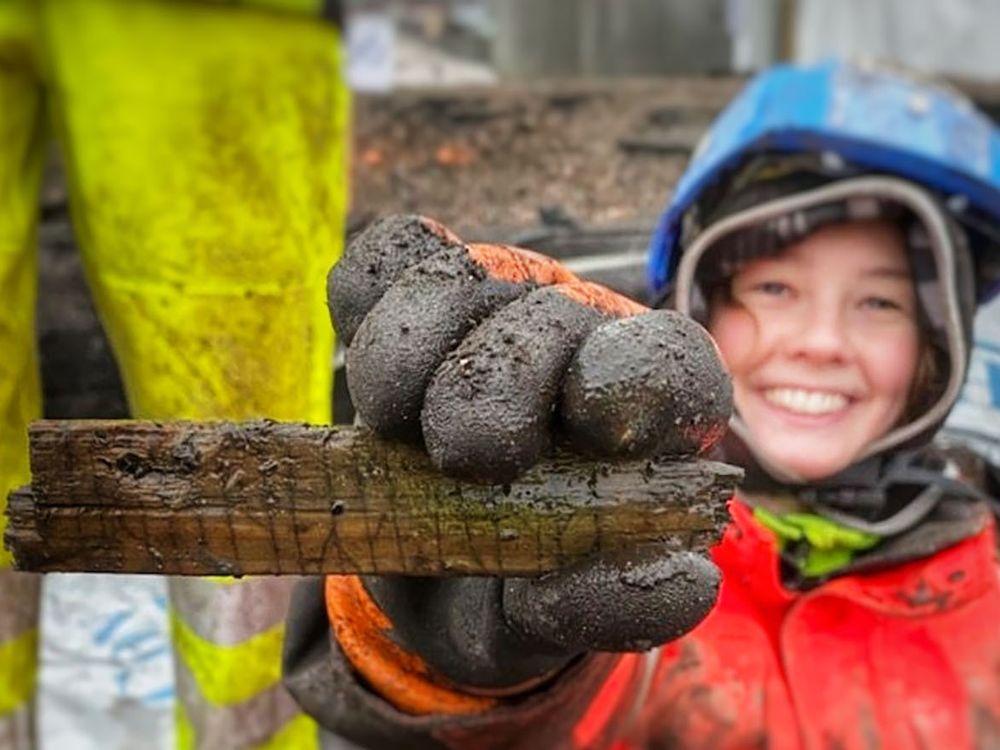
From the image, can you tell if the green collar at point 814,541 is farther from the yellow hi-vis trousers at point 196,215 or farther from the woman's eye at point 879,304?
the yellow hi-vis trousers at point 196,215

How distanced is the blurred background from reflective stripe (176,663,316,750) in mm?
353

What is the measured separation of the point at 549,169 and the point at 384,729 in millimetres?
2892

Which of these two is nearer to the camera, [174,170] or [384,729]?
[384,729]

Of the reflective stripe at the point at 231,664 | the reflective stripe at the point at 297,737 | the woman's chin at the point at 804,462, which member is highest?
the woman's chin at the point at 804,462

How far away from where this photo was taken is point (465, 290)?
2.76 ft

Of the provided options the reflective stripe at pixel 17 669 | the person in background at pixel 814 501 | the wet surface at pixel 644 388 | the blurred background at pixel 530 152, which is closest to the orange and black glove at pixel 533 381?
the wet surface at pixel 644 388

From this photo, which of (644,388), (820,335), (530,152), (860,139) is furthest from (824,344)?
(530,152)

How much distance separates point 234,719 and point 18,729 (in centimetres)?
36

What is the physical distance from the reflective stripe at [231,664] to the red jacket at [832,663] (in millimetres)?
538

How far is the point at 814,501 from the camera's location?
166 centimetres

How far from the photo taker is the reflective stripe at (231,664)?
66.1 inches

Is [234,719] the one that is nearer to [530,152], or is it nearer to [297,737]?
[297,737]

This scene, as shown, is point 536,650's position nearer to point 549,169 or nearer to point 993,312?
point 993,312

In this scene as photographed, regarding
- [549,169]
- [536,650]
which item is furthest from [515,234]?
[536,650]
